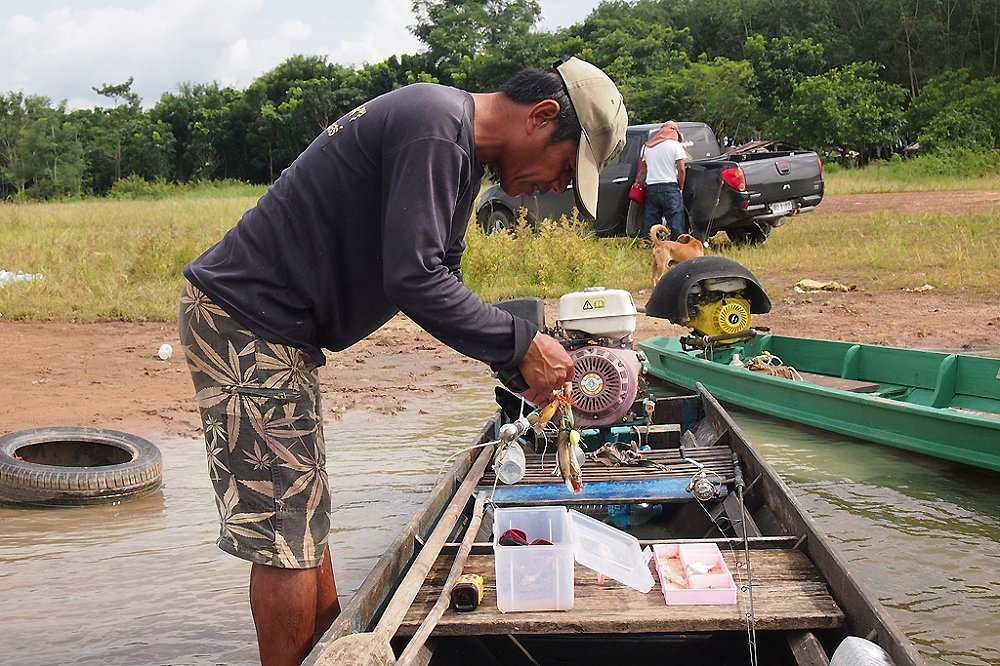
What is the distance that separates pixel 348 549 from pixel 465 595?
2.38 m

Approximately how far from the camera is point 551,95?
2.61m

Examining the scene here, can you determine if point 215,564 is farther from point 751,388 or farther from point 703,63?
point 703,63

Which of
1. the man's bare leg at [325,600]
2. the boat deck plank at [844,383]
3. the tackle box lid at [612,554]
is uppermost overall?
the tackle box lid at [612,554]

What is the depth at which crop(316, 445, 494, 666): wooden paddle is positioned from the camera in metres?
2.36

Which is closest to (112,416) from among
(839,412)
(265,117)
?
(839,412)

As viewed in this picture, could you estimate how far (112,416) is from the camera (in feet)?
24.4

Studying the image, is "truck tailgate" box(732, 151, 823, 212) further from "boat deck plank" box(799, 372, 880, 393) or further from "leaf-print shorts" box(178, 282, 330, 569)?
"leaf-print shorts" box(178, 282, 330, 569)

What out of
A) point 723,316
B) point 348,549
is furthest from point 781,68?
point 348,549

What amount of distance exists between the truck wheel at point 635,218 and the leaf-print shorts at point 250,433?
1065cm

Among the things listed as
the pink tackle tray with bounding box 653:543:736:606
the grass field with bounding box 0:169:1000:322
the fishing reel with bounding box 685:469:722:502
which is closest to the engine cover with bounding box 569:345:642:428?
the fishing reel with bounding box 685:469:722:502

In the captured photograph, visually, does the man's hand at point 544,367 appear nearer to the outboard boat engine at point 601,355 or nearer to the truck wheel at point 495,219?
the outboard boat engine at point 601,355

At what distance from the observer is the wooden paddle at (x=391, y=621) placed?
7.74ft

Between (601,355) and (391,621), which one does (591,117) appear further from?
(601,355)

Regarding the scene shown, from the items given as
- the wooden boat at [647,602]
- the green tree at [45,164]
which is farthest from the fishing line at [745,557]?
the green tree at [45,164]
